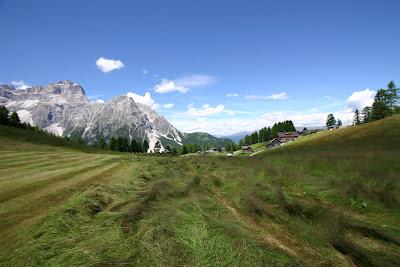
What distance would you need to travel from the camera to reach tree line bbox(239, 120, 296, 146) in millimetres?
156000

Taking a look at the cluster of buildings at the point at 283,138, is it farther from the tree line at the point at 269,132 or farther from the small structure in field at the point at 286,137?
the tree line at the point at 269,132

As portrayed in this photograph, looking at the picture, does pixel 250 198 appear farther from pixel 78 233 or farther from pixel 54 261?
pixel 54 261

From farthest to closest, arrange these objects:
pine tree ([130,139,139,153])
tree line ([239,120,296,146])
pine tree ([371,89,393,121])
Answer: tree line ([239,120,296,146]) < pine tree ([130,139,139,153]) < pine tree ([371,89,393,121])

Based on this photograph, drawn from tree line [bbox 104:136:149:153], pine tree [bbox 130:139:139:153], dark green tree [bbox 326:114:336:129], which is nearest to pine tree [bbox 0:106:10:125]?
tree line [bbox 104:136:149:153]

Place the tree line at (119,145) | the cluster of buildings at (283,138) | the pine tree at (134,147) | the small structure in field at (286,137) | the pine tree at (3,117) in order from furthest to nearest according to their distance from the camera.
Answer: the pine tree at (134,147) < the tree line at (119,145) < the small structure in field at (286,137) < the cluster of buildings at (283,138) < the pine tree at (3,117)

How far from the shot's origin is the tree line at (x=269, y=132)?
156 meters

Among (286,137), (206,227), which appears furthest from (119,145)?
(206,227)

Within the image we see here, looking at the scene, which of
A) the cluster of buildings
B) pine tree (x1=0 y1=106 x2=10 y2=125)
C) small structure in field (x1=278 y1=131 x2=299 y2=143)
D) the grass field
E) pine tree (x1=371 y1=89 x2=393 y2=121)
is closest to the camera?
the grass field

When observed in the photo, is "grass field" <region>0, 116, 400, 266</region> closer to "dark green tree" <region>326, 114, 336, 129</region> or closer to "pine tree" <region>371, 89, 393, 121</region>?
"pine tree" <region>371, 89, 393, 121</region>

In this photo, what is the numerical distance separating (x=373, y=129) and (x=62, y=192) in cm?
5894

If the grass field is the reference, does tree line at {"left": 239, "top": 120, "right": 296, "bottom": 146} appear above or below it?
above

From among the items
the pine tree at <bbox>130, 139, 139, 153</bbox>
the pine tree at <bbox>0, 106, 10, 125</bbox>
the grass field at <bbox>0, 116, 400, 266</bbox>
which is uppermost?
the pine tree at <bbox>0, 106, 10, 125</bbox>

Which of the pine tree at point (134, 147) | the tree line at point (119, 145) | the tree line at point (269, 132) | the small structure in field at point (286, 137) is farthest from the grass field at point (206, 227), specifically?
the tree line at point (269, 132)

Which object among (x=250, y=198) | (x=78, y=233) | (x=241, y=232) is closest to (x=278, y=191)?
(x=250, y=198)
